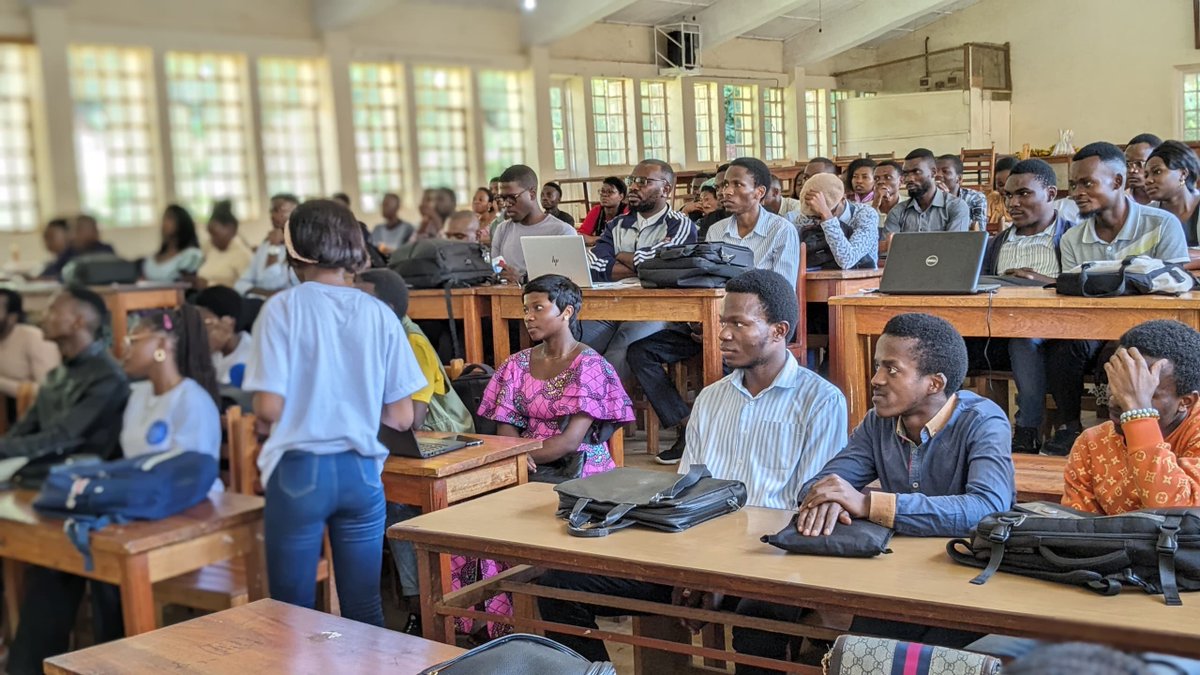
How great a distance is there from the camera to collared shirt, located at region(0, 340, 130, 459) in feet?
4.14

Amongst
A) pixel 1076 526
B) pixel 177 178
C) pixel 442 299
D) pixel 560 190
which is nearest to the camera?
pixel 177 178

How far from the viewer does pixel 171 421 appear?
1714 millimetres

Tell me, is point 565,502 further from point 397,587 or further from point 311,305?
point 397,587

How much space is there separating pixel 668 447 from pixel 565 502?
2231mm

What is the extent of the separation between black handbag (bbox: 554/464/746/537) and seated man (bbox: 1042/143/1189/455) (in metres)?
1.64

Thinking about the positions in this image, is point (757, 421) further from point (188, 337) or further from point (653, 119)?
point (188, 337)

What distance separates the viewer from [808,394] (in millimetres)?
2172

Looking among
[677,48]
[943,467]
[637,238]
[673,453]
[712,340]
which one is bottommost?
[673,453]

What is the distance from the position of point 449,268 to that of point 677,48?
219cm

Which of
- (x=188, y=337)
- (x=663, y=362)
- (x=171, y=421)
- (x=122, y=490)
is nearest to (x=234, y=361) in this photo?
(x=171, y=421)

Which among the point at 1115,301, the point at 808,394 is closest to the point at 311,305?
the point at 808,394

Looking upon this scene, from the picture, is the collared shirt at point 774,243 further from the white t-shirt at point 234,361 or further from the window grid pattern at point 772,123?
the white t-shirt at point 234,361

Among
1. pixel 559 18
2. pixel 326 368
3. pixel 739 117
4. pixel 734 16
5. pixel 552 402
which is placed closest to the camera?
pixel 559 18

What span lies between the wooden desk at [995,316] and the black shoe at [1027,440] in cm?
41
